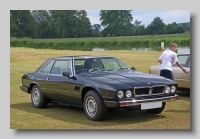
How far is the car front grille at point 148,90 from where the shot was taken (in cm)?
803

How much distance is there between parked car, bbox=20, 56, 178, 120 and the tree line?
1064 millimetres

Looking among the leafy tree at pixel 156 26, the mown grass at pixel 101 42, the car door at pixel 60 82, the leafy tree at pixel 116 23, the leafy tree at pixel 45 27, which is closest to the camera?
the car door at pixel 60 82

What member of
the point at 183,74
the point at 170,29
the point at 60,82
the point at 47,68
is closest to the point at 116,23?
the point at 170,29

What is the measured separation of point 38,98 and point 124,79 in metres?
2.87

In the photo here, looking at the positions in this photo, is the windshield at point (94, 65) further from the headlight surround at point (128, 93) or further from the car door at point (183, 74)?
the car door at point (183, 74)

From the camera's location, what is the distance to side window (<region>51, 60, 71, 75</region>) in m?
9.37

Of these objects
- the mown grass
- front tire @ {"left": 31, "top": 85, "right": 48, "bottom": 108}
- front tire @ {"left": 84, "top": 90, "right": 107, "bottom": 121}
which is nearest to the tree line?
the mown grass

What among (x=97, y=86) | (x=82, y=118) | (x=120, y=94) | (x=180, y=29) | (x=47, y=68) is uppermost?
(x=180, y=29)

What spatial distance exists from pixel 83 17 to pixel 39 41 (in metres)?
1.65

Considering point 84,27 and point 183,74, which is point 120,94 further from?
point 183,74

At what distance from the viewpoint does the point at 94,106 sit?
8.27 meters

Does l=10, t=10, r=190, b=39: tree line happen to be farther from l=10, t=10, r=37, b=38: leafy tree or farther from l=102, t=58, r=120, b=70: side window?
l=102, t=58, r=120, b=70: side window

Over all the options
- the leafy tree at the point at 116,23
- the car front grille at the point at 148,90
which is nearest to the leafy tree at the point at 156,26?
the leafy tree at the point at 116,23

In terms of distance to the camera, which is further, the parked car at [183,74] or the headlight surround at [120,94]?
the parked car at [183,74]
